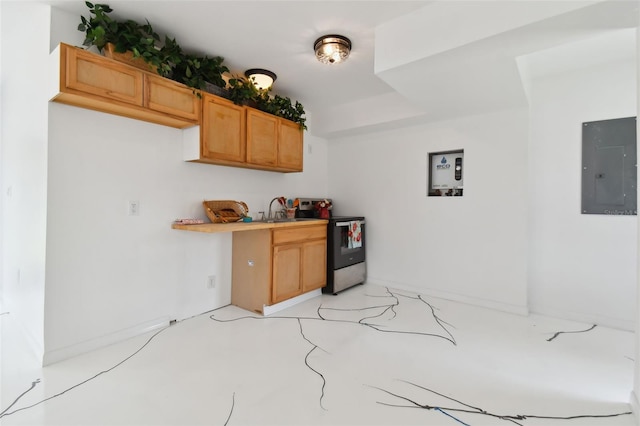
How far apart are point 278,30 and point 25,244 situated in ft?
8.84

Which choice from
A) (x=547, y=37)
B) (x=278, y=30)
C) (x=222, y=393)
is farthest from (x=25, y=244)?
(x=547, y=37)

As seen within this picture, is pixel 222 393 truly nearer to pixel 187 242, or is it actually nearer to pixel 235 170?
pixel 187 242

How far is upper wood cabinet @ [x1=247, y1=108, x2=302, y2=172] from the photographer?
10.3ft

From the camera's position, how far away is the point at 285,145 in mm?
3537

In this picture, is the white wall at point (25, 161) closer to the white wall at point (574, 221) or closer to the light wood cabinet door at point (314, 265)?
the light wood cabinet door at point (314, 265)

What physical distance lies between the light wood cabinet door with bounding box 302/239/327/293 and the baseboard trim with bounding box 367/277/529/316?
38.1 inches

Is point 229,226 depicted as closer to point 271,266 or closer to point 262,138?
point 271,266

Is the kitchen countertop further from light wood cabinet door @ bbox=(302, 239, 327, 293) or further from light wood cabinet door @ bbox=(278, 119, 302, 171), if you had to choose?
light wood cabinet door @ bbox=(278, 119, 302, 171)

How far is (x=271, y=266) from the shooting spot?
303 cm

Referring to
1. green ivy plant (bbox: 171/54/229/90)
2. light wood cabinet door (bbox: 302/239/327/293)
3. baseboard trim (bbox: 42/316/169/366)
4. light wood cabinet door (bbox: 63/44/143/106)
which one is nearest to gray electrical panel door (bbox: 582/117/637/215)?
light wood cabinet door (bbox: 302/239/327/293)

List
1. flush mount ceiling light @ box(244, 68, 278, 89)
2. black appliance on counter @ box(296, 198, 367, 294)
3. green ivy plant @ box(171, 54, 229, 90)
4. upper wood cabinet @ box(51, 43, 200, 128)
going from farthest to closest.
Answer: black appliance on counter @ box(296, 198, 367, 294) → flush mount ceiling light @ box(244, 68, 278, 89) → green ivy plant @ box(171, 54, 229, 90) → upper wood cabinet @ box(51, 43, 200, 128)

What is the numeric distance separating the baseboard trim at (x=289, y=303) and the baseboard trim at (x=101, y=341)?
35.6 inches

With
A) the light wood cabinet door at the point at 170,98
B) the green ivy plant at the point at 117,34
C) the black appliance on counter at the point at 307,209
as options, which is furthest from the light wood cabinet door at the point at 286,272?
the green ivy plant at the point at 117,34

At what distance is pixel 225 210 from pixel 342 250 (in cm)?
155
